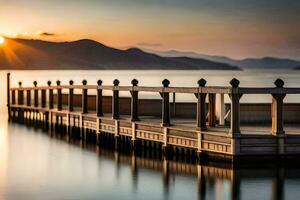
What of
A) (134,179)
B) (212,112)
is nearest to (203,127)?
(212,112)

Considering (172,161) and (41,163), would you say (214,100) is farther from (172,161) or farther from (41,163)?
(41,163)

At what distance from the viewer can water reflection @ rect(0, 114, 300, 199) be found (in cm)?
2596

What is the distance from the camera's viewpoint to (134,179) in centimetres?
2917

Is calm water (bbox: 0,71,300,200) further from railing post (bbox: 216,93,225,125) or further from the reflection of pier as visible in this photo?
railing post (bbox: 216,93,225,125)

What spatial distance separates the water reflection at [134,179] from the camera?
2596 cm

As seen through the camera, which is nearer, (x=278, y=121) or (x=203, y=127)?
(x=278, y=121)

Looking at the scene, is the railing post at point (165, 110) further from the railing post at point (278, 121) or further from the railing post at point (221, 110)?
the railing post at point (278, 121)

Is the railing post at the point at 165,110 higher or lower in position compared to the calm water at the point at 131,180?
higher

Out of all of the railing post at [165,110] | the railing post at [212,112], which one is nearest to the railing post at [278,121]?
the railing post at [212,112]

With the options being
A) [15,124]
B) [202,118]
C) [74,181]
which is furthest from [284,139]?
[15,124]

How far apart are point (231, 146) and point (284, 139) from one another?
231 centimetres

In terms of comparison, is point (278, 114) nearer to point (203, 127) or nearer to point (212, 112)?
point (203, 127)

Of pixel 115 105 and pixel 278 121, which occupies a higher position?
pixel 115 105

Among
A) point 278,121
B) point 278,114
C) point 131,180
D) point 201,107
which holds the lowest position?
point 131,180
